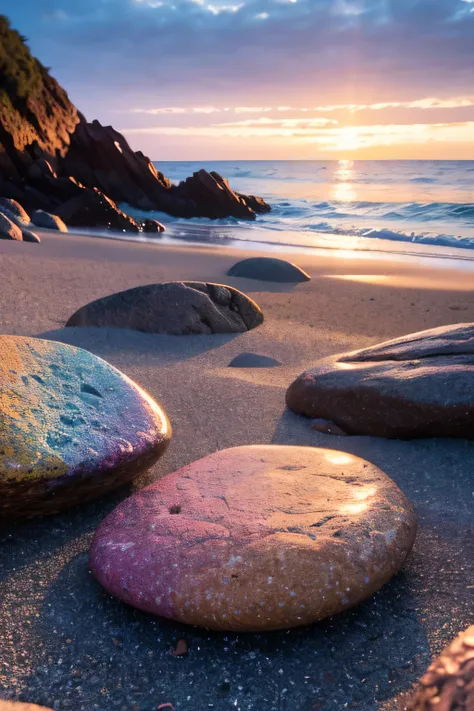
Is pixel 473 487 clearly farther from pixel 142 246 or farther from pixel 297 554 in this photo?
pixel 142 246

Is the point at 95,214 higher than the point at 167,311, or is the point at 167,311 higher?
the point at 95,214

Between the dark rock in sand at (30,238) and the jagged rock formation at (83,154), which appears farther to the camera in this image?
the jagged rock formation at (83,154)

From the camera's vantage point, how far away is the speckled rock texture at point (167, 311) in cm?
502

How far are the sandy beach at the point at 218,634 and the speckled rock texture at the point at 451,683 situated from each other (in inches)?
20.1

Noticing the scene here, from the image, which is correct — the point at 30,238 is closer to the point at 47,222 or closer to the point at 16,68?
the point at 47,222

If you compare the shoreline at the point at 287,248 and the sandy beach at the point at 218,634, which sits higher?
the shoreline at the point at 287,248

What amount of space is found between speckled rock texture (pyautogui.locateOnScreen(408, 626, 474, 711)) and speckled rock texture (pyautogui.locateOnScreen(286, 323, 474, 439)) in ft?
6.07

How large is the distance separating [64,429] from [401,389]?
1.62 meters

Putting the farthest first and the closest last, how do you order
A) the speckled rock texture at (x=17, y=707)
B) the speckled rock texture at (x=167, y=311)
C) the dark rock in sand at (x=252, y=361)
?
the speckled rock texture at (x=167, y=311) < the dark rock in sand at (x=252, y=361) < the speckled rock texture at (x=17, y=707)

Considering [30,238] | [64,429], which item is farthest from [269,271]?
[64,429]

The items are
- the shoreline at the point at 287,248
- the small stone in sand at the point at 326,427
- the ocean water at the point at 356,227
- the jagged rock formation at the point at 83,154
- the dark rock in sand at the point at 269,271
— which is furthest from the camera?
the jagged rock formation at the point at 83,154

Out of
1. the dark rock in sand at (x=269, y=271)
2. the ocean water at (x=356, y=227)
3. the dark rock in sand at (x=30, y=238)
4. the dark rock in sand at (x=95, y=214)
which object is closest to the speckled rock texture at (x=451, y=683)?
the dark rock in sand at (x=269, y=271)

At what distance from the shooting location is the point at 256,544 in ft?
6.21

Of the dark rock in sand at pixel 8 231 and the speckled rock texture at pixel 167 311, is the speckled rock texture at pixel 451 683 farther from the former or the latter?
the dark rock in sand at pixel 8 231
